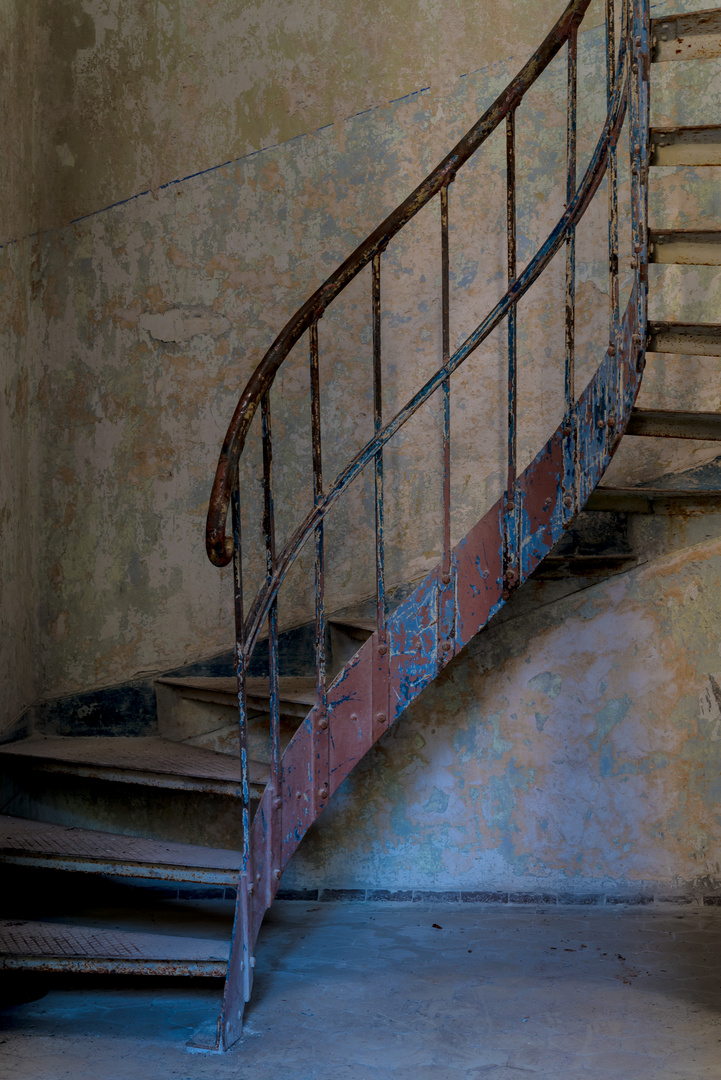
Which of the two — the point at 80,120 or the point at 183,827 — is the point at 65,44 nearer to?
the point at 80,120

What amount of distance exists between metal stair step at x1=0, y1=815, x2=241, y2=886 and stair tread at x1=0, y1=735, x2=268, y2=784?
0.23m

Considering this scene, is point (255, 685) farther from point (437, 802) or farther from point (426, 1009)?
point (426, 1009)

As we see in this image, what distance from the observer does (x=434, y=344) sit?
4039mm

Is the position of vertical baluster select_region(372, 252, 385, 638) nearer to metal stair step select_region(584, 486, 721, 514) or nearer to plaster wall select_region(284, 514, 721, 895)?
metal stair step select_region(584, 486, 721, 514)

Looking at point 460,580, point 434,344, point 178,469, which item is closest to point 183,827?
point 178,469

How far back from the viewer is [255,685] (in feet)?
12.2

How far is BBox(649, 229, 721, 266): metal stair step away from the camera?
259 cm

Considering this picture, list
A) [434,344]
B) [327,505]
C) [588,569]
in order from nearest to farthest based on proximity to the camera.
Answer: [327,505]
[588,569]
[434,344]

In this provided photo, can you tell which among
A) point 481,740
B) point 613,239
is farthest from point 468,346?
point 481,740

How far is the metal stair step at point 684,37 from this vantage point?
259cm

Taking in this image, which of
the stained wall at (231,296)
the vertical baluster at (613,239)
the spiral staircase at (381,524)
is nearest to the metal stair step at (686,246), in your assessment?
the spiral staircase at (381,524)

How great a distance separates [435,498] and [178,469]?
3.47 ft

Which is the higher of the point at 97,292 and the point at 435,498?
the point at 97,292

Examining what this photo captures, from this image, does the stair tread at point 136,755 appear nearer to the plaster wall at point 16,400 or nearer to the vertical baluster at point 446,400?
the plaster wall at point 16,400
